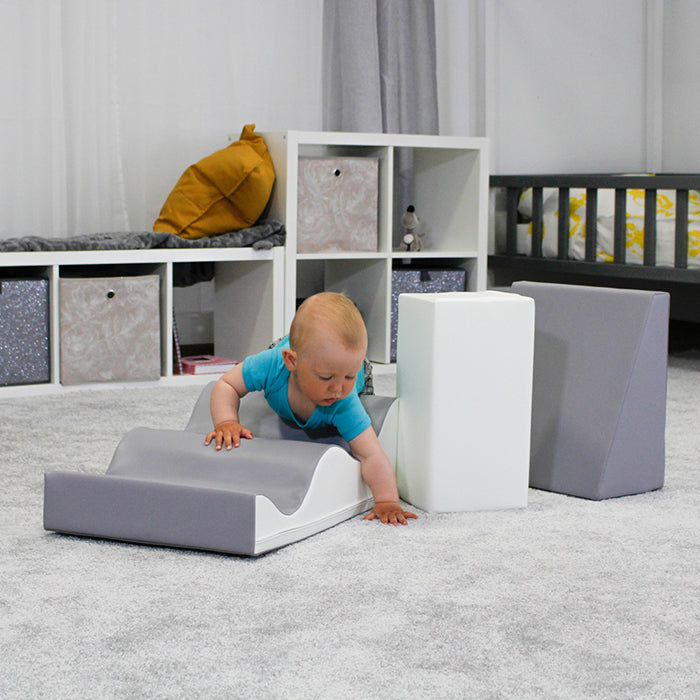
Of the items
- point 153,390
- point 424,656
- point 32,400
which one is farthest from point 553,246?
point 424,656

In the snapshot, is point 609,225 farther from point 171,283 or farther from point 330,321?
point 330,321

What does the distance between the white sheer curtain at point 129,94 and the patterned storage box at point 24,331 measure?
477mm

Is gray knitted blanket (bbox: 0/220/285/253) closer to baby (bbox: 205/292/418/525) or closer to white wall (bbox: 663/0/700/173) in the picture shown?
baby (bbox: 205/292/418/525)

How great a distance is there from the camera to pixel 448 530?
1521 millimetres

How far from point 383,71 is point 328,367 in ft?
6.68

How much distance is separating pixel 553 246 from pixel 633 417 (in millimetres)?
1856

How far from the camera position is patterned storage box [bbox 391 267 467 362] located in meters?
3.09

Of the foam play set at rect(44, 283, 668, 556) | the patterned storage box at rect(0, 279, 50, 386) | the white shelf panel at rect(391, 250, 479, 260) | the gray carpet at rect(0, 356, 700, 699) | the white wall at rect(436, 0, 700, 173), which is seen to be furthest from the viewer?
Result: the white wall at rect(436, 0, 700, 173)

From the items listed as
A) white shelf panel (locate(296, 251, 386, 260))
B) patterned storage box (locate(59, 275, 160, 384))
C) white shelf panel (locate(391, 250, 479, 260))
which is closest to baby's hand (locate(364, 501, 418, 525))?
patterned storage box (locate(59, 275, 160, 384))

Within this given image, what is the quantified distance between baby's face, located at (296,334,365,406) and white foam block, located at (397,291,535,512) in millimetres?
133

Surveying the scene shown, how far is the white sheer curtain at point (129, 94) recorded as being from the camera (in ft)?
9.71

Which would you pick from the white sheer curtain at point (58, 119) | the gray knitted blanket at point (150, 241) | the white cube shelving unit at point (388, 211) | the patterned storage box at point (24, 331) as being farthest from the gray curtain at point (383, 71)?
the patterned storage box at point (24, 331)

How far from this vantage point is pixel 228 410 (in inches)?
63.9

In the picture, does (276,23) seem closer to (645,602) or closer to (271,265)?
(271,265)
